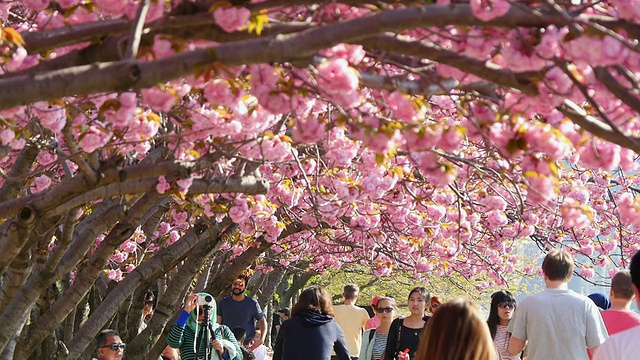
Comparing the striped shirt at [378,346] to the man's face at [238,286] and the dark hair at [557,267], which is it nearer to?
the man's face at [238,286]

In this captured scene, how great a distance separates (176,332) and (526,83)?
20.1ft

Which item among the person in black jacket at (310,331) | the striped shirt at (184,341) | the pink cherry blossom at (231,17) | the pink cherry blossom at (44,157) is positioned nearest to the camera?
the pink cherry blossom at (231,17)

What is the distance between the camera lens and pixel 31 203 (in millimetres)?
6488

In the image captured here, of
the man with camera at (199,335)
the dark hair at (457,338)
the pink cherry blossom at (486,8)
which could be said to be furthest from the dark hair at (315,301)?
the pink cherry blossom at (486,8)

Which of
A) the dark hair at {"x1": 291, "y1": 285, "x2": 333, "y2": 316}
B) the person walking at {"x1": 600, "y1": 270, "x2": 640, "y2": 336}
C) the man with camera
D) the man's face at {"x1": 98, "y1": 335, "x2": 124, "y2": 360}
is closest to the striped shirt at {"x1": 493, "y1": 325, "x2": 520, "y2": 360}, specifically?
the dark hair at {"x1": 291, "y1": 285, "x2": 333, "y2": 316}

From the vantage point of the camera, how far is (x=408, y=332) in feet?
29.1

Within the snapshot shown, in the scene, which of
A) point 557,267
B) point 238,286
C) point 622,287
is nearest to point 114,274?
point 238,286

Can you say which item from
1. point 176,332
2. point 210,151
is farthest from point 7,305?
point 210,151

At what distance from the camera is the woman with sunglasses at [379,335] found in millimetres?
9844

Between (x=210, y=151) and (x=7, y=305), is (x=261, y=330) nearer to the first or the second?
(x=7, y=305)

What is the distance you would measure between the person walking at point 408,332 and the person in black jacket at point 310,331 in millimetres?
413

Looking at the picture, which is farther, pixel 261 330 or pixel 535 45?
pixel 261 330

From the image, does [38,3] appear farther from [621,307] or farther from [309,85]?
[621,307]

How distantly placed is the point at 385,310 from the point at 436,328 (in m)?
5.89
